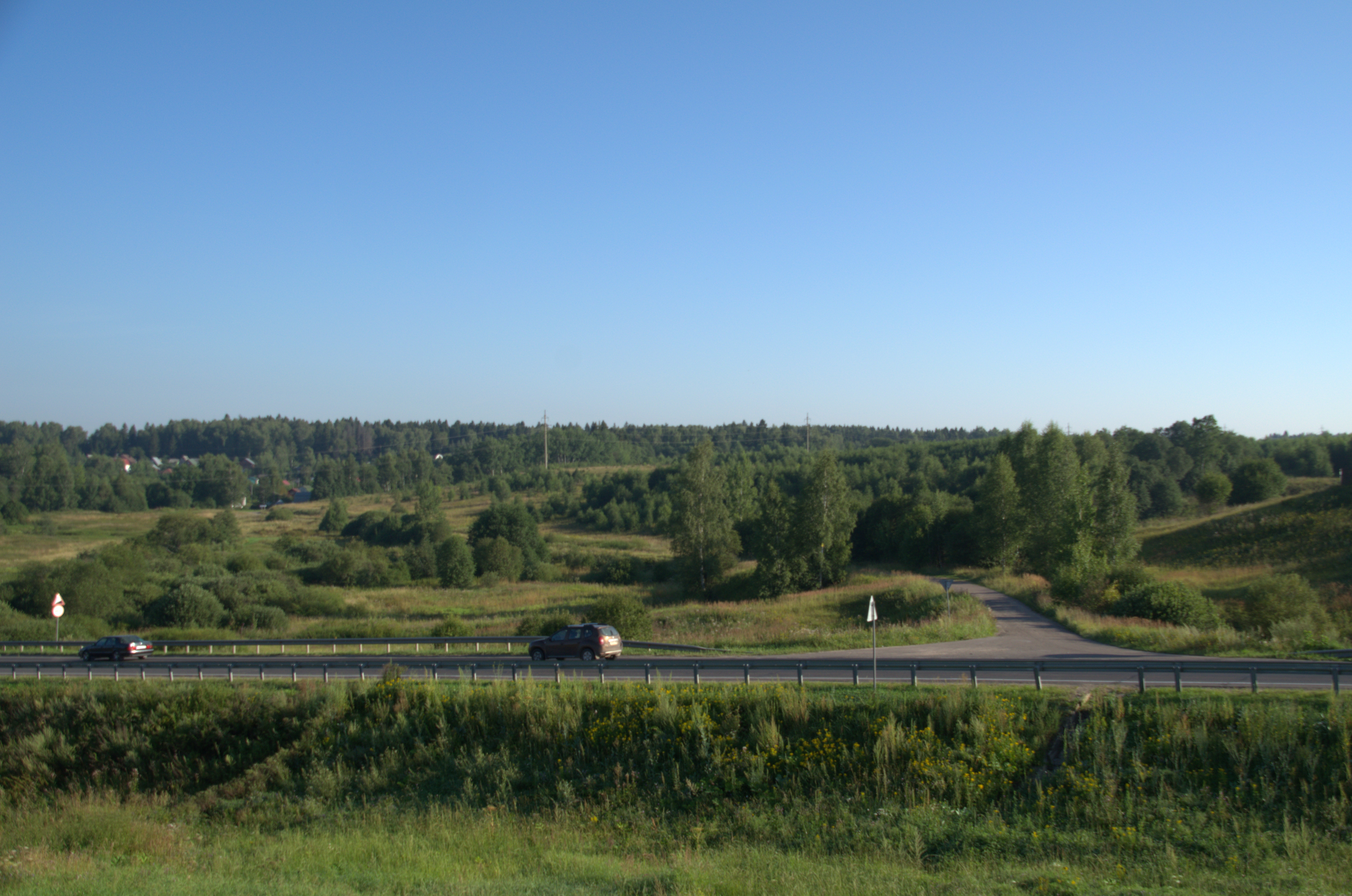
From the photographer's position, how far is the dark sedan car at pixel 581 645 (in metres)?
26.4

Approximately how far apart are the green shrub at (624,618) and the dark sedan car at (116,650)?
17.7 metres

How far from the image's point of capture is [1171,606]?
31422 mm

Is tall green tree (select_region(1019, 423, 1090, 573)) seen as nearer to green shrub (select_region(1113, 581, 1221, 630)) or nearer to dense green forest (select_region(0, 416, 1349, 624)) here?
dense green forest (select_region(0, 416, 1349, 624))

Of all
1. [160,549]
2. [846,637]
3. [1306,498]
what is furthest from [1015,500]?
[160,549]

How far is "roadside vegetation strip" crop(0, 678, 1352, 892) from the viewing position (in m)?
11.7

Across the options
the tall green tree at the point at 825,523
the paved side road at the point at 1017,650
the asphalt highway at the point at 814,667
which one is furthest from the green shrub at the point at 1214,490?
the paved side road at the point at 1017,650

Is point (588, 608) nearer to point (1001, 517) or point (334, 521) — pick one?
point (1001, 517)

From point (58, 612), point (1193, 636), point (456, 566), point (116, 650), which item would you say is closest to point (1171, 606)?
point (1193, 636)

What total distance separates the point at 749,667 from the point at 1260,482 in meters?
91.2

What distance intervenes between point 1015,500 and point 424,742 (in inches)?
1958

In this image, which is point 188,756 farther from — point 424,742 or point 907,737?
point 907,737

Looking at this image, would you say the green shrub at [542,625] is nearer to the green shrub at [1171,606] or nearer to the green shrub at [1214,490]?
the green shrub at [1171,606]

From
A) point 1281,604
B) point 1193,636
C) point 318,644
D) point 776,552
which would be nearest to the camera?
point 1193,636

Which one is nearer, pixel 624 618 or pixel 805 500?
pixel 624 618
